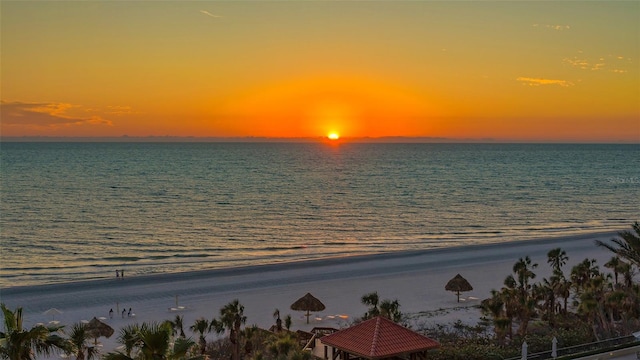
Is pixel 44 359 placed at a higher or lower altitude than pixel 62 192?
lower

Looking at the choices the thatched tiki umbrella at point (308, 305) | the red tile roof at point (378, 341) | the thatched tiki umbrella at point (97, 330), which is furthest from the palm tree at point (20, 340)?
the thatched tiki umbrella at point (308, 305)

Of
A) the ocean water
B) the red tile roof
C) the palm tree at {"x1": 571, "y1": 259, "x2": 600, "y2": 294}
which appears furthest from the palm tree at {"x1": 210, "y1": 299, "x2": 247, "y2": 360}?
the ocean water

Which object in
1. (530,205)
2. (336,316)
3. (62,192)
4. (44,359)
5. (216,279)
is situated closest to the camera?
(44,359)

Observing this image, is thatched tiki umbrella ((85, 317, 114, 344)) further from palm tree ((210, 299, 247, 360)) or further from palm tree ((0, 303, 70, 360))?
palm tree ((0, 303, 70, 360))

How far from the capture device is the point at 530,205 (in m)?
95.4

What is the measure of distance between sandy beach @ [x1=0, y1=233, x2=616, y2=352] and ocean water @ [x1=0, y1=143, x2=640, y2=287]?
5131 millimetres

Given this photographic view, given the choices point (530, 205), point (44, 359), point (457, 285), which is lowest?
point (44, 359)

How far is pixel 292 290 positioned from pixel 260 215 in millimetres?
44043

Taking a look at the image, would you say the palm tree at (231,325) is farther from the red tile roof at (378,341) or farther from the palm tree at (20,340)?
the palm tree at (20,340)

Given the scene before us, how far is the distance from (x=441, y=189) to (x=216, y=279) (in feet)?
282

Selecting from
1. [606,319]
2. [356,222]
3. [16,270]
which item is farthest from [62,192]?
[606,319]

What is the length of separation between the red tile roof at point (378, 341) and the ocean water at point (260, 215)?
28.8 metres

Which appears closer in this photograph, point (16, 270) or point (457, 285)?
point (457, 285)

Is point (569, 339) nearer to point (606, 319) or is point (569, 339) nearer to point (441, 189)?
point (606, 319)
